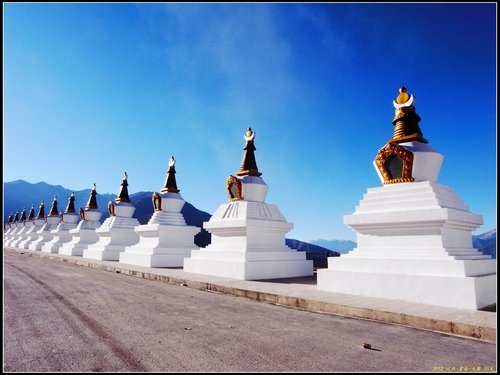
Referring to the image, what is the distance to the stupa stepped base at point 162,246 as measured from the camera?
17.1m

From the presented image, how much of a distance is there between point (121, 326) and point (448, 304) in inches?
254

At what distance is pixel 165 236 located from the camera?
17.8 m

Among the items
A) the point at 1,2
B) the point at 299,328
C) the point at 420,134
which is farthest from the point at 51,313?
the point at 420,134

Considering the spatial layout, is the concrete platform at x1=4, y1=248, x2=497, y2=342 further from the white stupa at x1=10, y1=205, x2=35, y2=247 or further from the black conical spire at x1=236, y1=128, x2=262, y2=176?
the white stupa at x1=10, y1=205, x2=35, y2=247

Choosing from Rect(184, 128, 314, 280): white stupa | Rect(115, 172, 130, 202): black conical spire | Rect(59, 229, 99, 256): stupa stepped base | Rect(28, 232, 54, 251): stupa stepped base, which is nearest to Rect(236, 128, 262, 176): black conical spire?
Rect(184, 128, 314, 280): white stupa

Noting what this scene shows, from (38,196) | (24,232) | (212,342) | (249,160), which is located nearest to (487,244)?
(249,160)

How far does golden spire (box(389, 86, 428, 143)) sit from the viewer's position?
9.58 meters

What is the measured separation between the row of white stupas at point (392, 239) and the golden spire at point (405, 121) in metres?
0.03

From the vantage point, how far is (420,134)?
9.60 m

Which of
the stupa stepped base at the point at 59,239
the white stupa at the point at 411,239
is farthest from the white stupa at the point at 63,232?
the white stupa at the point at 411,239

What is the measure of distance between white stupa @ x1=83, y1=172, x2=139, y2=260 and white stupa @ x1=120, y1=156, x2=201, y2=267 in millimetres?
3171

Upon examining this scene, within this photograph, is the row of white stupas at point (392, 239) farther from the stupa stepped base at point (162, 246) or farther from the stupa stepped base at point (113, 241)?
the stupa stepped base at point (113, 241)

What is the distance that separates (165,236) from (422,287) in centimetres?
1326

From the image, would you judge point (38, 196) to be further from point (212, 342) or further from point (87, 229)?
point (212, 342)
